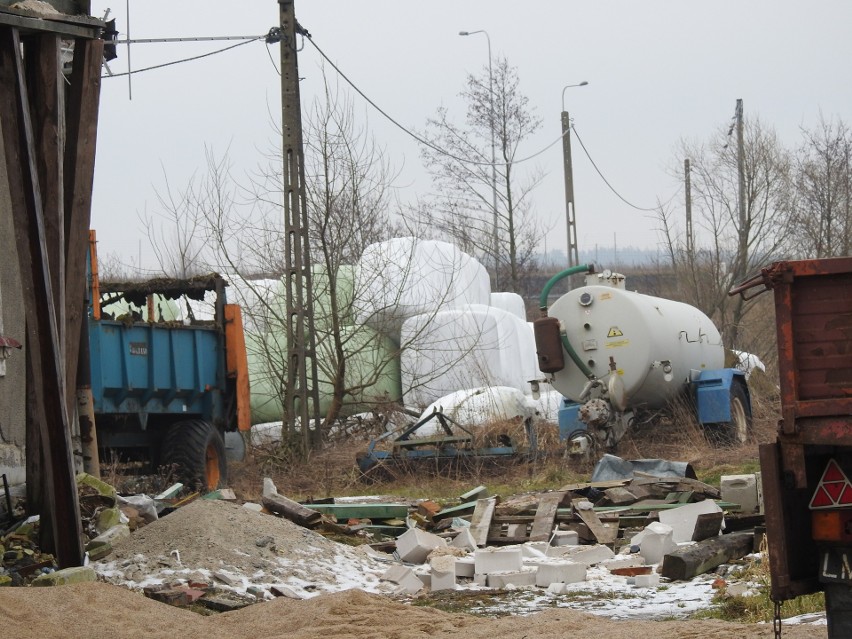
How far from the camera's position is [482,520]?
419 inches

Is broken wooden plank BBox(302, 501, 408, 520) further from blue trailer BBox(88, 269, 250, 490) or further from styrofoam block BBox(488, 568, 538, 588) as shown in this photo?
blue trailer BBox(88, 269, 250, 490)

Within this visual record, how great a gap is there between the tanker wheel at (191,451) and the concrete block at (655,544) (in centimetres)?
742

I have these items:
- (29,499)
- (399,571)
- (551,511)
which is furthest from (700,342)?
(29,499)

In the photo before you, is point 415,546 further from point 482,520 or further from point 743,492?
point 743,492

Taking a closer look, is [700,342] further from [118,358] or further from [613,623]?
[613,623]

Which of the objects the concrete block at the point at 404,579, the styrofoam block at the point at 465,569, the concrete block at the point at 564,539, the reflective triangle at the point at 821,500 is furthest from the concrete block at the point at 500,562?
the reflective triangle at the point at 821,500

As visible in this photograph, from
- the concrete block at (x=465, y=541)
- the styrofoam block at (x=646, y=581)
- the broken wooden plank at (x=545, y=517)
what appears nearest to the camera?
the styrofoam block at (x=646, y=581)

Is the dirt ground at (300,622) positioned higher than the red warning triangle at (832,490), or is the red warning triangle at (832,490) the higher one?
the red warning triangle at (832,490)

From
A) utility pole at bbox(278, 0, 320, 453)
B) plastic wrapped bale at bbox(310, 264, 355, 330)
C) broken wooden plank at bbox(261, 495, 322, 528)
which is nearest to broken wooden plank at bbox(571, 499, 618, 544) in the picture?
broken wooden plank at bbox(261, 495, 322, 528)

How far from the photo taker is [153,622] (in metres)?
6.78

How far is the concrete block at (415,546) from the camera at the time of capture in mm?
9570

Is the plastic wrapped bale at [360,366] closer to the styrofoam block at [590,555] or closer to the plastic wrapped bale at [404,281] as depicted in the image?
the plastic wrapped bale at [404,281]

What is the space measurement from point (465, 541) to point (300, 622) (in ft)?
10.7

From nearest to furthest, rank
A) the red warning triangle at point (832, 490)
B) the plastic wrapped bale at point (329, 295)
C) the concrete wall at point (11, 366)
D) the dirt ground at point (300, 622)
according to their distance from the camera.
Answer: the red warning triangle at point (832, 490)
the dirt ground at point (300, 622)
the concrete wall at point (11, 366)
the plastic wrapped bale at point (329, 295)
